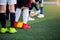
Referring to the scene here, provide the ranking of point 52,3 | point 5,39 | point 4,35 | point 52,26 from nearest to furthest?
point 5,39 < point 4,35 < point 52,26 < point 52,3

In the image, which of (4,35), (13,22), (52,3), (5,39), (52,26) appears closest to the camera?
(5,39)

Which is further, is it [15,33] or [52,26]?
[52,26]

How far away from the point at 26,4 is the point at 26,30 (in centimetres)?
45

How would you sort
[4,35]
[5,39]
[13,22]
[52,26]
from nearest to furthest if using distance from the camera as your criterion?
1. [5,39]
2. [4,35]
3. [13,22]
4. [52,26]

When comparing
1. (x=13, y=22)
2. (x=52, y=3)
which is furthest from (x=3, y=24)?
(x=52, y=3)

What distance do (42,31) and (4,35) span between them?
0.67 meters

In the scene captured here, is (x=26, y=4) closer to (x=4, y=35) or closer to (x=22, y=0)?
(x=22, y=0)

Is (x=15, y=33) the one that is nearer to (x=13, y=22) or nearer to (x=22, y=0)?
(x=13, y=22)

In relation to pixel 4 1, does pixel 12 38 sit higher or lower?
lower

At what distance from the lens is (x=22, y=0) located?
10.6ft

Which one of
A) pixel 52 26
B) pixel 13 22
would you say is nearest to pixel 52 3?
pixel 52 26

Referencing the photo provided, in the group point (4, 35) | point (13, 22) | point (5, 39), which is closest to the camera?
point (5, 39)

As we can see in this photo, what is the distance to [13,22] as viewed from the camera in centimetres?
314

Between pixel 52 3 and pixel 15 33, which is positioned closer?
pixel 15 33
